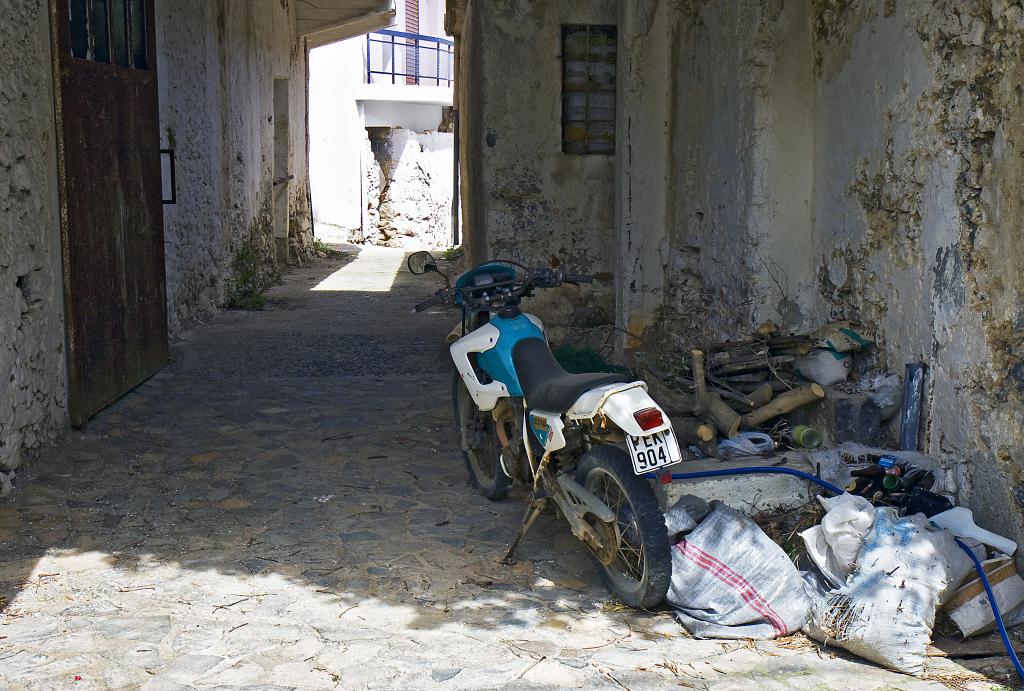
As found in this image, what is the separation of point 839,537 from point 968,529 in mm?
498

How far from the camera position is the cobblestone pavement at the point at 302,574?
10.5 ft

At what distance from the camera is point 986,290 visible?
3.80 metres

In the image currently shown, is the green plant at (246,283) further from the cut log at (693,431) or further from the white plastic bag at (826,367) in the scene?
the white plastic bag at (826,367)

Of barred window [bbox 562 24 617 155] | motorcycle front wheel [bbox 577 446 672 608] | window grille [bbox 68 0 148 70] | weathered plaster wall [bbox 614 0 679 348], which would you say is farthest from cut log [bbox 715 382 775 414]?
window grille [bbox 68 0 148 70]

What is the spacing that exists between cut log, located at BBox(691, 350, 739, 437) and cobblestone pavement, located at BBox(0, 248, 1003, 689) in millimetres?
859

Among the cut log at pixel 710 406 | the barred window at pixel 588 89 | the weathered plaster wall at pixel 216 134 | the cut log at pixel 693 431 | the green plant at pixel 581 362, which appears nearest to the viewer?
the cut log at pixel 693 431

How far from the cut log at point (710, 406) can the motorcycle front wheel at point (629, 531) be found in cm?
102

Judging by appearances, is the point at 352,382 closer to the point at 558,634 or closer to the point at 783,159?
the point at 783,159

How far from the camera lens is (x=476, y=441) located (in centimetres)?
494

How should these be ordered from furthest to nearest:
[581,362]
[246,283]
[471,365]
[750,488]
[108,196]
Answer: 1. [246,283]
2. [581,362]
3. [108,196]
4. [471,365]
5. [750,488]

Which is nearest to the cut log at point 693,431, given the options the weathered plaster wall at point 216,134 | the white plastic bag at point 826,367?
the white plastic bag at point 826,367

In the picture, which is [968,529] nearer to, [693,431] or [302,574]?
[693,431]

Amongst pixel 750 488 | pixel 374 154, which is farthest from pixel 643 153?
pixel 374 154

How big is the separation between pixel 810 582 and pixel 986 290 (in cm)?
123
